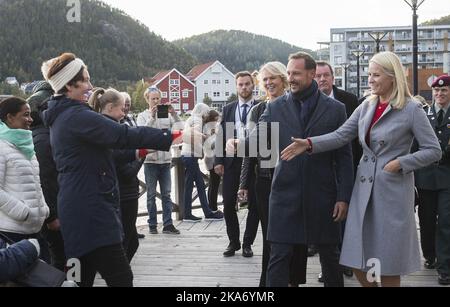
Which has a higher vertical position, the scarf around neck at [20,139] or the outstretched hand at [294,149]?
the scarf around neck at [20,139]

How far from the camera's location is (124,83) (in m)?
58.2

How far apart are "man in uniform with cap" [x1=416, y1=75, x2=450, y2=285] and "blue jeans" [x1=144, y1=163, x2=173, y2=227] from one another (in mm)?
3567

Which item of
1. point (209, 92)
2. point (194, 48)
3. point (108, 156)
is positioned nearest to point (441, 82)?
point (108, 156)

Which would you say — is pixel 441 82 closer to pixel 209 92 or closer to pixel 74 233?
pixel 74 233

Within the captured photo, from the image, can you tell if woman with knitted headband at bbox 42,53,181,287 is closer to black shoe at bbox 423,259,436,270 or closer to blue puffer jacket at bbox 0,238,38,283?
blue puffer jacket at bbox 0,238,38,283

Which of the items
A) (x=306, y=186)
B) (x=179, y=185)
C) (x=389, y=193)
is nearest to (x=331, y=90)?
(x=306, y=186)

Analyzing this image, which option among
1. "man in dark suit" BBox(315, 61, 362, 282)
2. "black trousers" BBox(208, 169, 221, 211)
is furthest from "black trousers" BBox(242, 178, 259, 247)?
"black trousers" BBox(208, 169, 221, 211)

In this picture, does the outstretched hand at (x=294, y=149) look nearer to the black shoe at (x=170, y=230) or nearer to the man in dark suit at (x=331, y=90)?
the man in dark suit at (x=331, y=90)

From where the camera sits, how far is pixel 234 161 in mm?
6273

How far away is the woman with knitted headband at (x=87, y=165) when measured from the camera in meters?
3.29

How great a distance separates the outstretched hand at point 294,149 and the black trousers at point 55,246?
6.46ft

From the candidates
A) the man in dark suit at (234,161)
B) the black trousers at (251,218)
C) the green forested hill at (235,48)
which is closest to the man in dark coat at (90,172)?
the black trousers at (251,218)

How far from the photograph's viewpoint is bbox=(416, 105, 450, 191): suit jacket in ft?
17.6

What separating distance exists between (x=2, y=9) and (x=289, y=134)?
3163 inches
